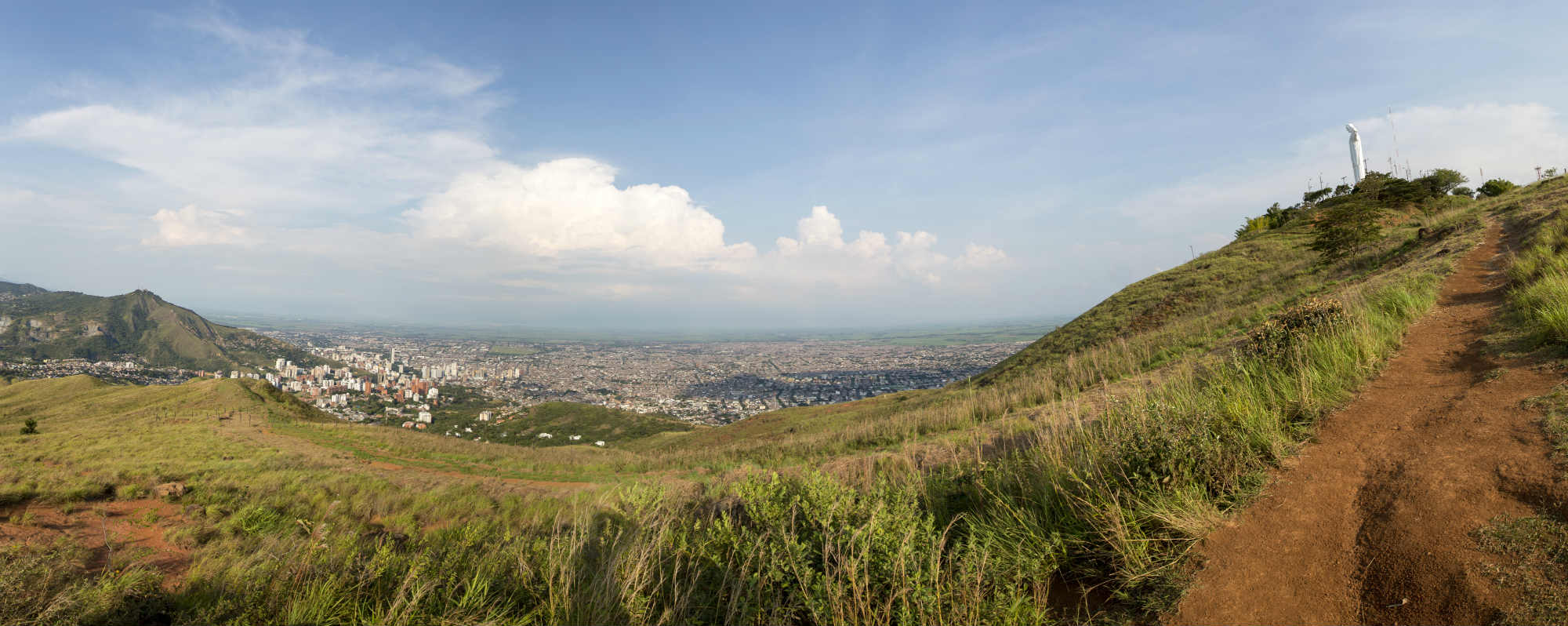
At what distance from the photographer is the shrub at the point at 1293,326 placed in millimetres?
6836

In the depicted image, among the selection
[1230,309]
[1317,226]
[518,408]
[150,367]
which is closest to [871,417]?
[1230,309]

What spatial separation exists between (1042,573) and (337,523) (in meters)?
10.4

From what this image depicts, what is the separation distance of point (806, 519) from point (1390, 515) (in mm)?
4001

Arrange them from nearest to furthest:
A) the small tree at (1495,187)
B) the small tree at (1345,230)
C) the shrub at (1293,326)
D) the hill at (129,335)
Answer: the shrub at (1293,326)
the small tree at (1345,230)
the small tree at (1495,187)
the hill at (129,335)

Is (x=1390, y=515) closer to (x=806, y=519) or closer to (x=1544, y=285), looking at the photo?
(x=806, y=519)

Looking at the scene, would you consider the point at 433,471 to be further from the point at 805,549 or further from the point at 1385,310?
the point at 1385,310

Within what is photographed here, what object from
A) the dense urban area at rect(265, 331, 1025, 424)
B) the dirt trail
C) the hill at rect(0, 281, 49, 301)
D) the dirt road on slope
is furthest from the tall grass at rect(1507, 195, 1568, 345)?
the hill at rect(0, 281, 49, 301)

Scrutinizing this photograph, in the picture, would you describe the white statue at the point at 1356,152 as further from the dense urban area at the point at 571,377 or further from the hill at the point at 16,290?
the hill at the point at 16,290

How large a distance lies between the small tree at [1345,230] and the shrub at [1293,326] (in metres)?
15.7

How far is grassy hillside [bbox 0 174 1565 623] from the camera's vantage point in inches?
137

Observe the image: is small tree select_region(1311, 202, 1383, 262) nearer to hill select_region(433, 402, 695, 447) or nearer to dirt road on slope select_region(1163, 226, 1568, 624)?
dirt road on slope select_region(1163, 226, 1568, 624)

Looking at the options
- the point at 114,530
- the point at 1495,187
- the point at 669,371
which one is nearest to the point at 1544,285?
the point at 114,530

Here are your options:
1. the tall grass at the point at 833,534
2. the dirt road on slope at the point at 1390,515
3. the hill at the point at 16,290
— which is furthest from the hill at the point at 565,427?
the hill at the point at 16,290

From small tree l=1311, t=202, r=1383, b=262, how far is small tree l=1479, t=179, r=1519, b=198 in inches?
979
